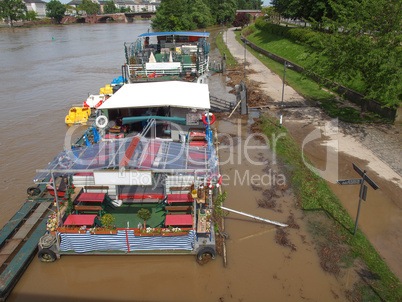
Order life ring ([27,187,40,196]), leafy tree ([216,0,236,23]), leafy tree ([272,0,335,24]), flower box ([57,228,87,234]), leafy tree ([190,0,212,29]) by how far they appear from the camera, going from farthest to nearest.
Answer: leafy tree ([216,0,236,23]) → leafy tree ([190,0,212,29]) → leafy tree ([272,0,335,24]) → life ring ([27,187,40,196]) → flower box ([57,228,87,234])

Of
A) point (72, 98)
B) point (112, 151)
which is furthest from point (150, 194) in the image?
point (72, 98)

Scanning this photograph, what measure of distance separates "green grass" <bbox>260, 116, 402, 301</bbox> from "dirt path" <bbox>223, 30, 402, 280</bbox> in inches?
14.2

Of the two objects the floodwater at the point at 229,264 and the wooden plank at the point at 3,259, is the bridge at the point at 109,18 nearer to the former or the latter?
the floodwater at the point at 229,264

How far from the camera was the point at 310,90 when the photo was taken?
1065 inches

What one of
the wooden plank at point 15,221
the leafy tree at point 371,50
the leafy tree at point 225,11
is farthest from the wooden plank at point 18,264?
the leafy tree at point 225,11

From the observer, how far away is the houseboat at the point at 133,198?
340 inches

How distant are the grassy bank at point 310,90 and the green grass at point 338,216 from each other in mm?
5885

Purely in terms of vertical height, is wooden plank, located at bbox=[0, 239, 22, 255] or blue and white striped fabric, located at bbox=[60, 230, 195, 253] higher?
blue and white striped fabric, located at bbox=[60, 230, 195, 253]

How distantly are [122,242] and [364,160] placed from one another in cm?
1179

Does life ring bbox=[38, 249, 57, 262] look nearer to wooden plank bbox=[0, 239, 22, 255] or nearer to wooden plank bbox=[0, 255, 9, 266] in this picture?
wooden plank bbox=[0, 255, 9, 266]

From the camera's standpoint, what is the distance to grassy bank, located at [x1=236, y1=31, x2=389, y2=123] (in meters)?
20.1

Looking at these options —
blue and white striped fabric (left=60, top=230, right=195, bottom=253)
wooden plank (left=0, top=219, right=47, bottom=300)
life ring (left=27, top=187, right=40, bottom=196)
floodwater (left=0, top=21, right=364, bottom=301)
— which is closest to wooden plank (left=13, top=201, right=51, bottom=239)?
wooden plank (left=0, top=219, right=47, bottom=300)

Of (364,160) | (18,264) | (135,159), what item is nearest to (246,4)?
(364,160)

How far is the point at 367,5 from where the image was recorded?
17984mm
